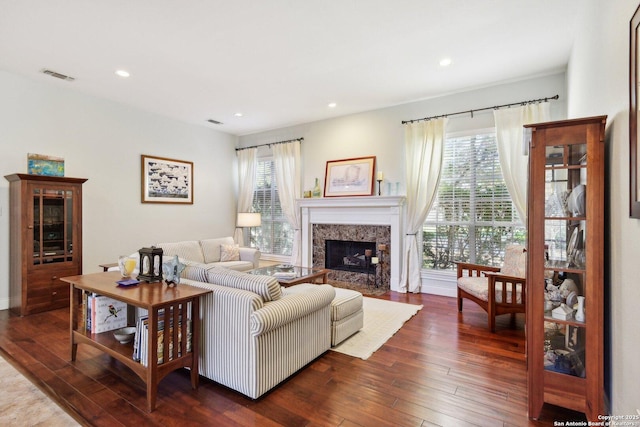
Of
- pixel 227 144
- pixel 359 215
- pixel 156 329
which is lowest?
pixel 156 329

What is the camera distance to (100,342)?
238cm

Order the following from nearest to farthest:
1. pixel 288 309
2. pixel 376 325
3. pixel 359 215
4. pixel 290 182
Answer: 1. pixel 288 309
2. pixel 376 325
3. pixel 359 215
4. pixel 290 182

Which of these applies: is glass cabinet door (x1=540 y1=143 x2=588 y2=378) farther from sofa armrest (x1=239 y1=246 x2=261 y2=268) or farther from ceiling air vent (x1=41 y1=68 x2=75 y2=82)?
ceiling air vent (x1=41 y1=68 x2=75 y2=82)

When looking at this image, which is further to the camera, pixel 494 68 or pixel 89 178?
pixel 89 178

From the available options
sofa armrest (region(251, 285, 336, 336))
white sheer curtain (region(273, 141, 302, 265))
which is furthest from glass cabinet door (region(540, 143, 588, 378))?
white sheer curtain (region(273, 141, 302, 265))

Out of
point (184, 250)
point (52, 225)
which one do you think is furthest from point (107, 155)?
point (184, 250)

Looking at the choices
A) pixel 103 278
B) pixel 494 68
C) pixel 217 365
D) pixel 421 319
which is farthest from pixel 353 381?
pixel 494 68

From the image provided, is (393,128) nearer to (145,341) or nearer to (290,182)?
(290,182)

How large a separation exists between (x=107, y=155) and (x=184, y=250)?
1.94 meters

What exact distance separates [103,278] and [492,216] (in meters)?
4.62

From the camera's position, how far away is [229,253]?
546 centimetres

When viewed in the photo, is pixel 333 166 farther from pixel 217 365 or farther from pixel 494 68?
pixel 217 365

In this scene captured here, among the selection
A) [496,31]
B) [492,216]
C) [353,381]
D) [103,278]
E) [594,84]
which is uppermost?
[496,31]

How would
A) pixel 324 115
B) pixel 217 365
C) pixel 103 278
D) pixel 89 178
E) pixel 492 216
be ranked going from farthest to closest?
pixel 324 115, pixel 89 178, pixel 492 216, pixel 103 278, pixel 217 365
